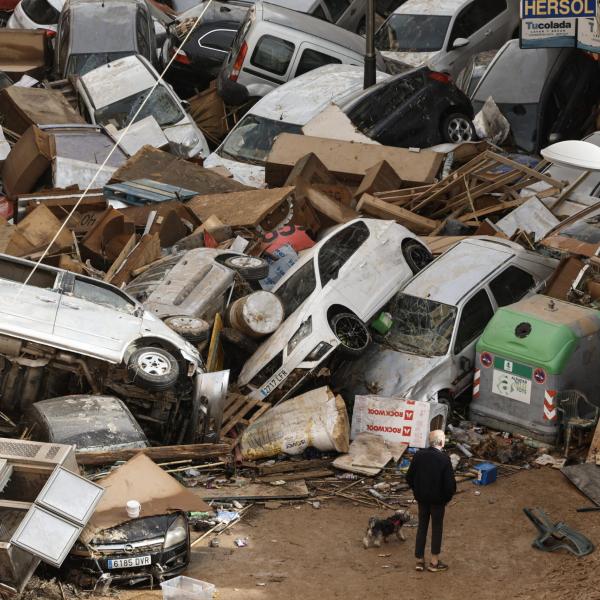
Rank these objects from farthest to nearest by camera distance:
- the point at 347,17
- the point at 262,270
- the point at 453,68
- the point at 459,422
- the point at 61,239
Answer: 1. the point at 347,17
2. the point at 453,68
3. the point at 61,239
4. the point at 262,270
5. the point at 459,422

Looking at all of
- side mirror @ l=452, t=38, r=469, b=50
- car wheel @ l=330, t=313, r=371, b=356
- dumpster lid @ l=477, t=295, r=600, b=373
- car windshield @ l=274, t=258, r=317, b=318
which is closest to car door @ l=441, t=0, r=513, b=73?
side mirror @ l=452, t=38, r=469, b=50

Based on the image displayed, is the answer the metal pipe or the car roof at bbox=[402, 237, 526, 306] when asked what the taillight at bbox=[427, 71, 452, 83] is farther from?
the car roof at bbox=[402, 237, 526, 306]

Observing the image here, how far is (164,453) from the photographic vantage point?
1187 cm

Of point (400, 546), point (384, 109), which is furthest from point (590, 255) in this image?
point (384, 109)

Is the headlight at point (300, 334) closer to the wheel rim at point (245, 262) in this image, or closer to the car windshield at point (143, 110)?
the wheel rim at point (245, 262)

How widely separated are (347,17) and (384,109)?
7.12m

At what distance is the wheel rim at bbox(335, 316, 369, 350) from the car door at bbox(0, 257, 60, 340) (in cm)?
278

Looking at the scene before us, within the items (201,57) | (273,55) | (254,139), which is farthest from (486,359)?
(201,57)

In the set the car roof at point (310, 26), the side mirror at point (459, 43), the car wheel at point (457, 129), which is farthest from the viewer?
the side mirror at point (459, 43)

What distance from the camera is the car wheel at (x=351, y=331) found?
13438 mm

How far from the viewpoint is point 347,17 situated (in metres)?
25.4

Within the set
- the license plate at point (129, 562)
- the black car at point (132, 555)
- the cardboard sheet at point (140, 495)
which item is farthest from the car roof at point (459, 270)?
the license plate at point (129, 562)

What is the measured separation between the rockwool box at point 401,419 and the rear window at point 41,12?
48.5 ft

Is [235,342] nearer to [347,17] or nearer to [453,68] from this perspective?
[453,68]
